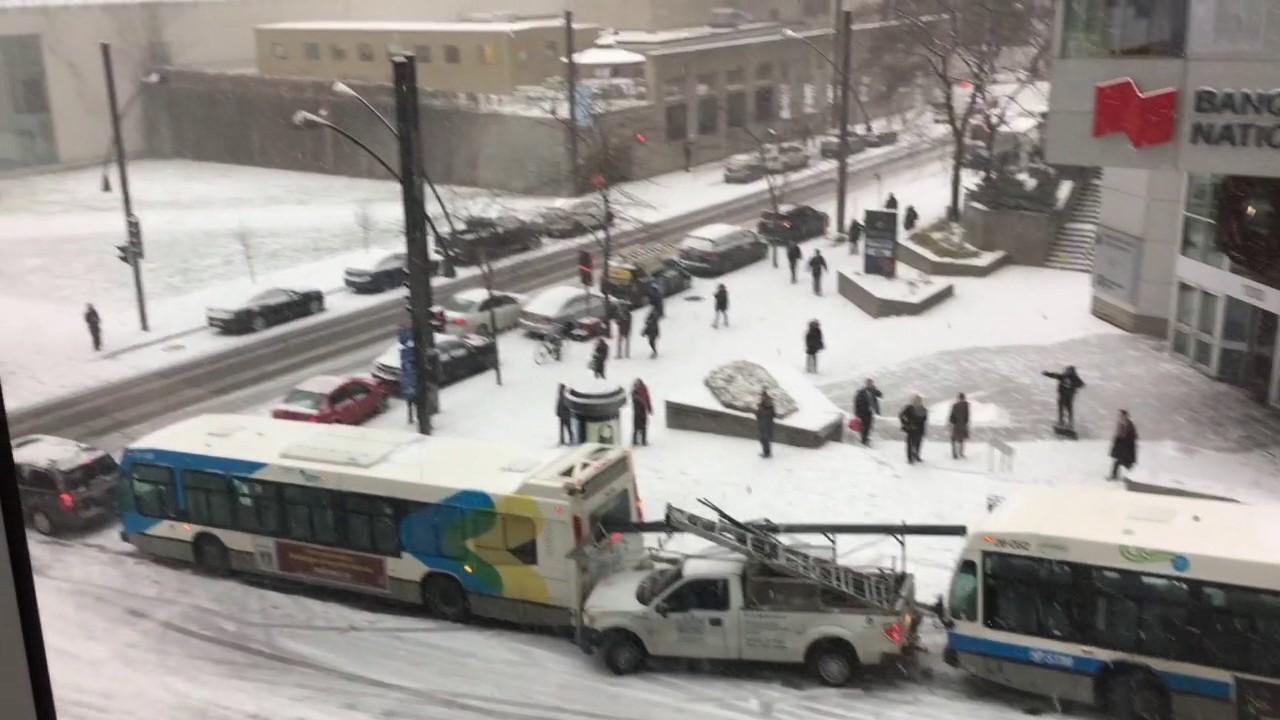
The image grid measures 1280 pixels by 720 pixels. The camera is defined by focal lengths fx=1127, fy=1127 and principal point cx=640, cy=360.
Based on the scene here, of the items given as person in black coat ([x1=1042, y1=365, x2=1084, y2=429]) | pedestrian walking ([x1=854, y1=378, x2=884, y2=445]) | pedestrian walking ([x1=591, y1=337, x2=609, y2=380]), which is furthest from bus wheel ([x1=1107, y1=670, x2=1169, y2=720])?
pedestrian walking ([x1=591, y1=337, x2=609, y2=380])

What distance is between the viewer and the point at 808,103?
437 cm

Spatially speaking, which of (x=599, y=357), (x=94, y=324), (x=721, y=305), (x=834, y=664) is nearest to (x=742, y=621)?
(x=834, y=664)

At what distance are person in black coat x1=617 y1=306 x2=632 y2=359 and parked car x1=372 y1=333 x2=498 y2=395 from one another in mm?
524

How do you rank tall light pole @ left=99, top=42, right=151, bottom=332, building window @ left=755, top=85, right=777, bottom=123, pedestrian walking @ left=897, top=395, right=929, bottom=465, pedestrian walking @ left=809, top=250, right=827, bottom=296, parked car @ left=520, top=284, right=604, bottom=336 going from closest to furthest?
tall light pole @ left=99, top=42, right=151, bottom=332, pedestrian walking @ left=897, top=395, right=929, bottom=465, building window @ left=755, top=85, right=777, bottom=123, parked car @ left=520, top=284, right=604, bottom=336, pedestrian walking @ left=809, top=250, right=827, bottom=296

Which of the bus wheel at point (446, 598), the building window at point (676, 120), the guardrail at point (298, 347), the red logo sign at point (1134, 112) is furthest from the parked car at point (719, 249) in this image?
the bus wheel at point (446, 598)

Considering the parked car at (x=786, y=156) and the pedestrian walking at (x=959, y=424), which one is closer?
the pedestrian walking at (x=959, y=424)

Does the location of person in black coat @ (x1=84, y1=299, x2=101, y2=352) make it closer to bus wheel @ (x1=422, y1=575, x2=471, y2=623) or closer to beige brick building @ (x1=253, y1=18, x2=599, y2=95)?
beige brick building @ (x1=253, y1=18, x2=599, y2=95)

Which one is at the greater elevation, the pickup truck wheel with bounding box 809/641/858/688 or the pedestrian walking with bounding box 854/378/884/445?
the pedestrian walking with bounding box 854/378/884/445

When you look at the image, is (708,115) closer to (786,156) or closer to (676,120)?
(676,120)

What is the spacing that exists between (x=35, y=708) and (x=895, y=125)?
335 centimetres

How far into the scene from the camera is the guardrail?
13.0 ft

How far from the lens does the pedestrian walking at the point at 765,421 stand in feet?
14.2

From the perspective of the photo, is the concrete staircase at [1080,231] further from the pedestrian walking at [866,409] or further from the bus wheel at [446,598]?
the bus wheel at [446,598]

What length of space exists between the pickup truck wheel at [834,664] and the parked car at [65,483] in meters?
2.50
